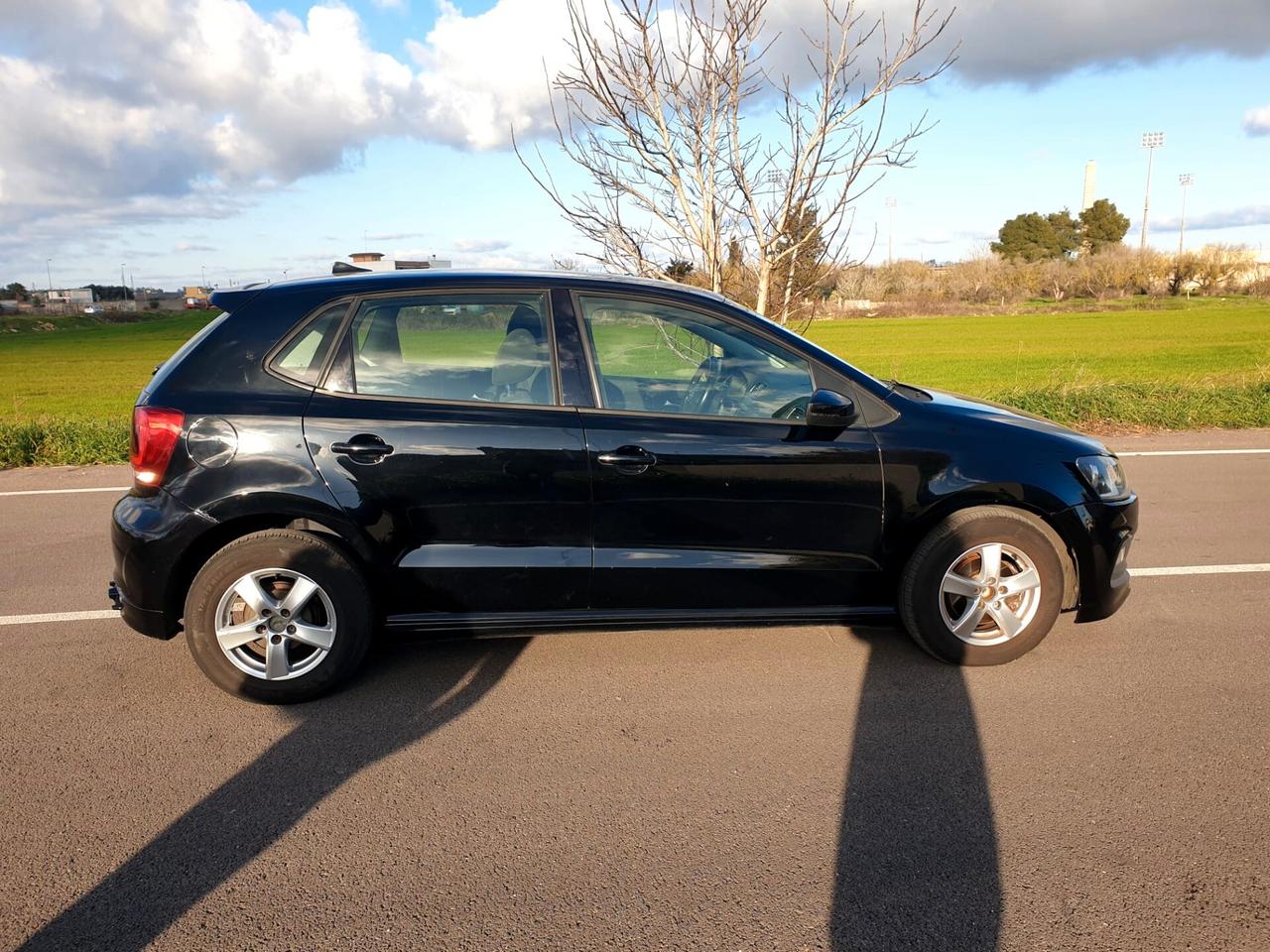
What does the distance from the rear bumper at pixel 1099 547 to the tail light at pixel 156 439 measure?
148 inches

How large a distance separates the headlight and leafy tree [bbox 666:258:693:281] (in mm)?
6196

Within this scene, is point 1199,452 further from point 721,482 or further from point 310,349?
point 310,349

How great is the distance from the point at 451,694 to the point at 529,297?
68.1 inches

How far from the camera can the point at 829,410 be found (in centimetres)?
397

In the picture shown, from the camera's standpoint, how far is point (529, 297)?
416cm

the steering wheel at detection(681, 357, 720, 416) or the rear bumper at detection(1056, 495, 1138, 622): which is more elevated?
the steering wheel at detection(681, 357, 720, 416)

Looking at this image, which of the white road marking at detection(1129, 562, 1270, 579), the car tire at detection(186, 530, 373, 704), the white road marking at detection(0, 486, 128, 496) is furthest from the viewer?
the white road marking at detection(0, 486, 128, 496)

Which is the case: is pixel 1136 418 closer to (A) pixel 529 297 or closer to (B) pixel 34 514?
(A) pixel 529 297

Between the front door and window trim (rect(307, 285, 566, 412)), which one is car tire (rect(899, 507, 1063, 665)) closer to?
the front door

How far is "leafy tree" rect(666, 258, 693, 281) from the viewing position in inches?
394

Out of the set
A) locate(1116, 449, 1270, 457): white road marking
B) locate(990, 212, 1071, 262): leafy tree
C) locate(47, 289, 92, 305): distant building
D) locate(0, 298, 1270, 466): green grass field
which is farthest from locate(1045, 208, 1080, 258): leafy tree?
locate(47, 289, 92, 305): distant building

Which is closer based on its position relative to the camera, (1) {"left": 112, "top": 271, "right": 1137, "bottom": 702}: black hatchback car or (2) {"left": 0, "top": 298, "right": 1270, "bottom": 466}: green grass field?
(1) {"left": 112, "top": 271, "right": 1137, "bottom": 702}: black hatchback car

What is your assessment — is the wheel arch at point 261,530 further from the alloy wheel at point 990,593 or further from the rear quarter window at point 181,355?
the alloy wheel at point 990,593

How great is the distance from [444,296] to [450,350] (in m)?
0.25
